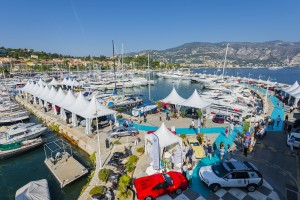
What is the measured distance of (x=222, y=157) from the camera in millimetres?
16516

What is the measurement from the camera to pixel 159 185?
11.8m

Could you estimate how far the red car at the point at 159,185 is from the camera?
1149 centimetres

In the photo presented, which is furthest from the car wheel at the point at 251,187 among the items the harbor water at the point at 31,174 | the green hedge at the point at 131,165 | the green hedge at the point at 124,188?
the harbor water at the point at 31,174

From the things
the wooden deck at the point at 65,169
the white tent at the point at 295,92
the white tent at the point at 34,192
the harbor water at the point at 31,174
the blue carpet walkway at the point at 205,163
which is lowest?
the harbor water at the point at 31,174

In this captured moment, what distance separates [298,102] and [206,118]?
1989 cm

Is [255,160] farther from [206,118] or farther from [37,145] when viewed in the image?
[37,145]

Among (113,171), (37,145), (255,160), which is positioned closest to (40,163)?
(37,145)

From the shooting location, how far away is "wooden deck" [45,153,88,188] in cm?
1606

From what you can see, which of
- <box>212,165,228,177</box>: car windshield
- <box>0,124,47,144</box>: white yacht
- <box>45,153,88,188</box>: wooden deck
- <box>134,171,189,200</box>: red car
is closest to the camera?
<box>134,171,189,200</box>: red car

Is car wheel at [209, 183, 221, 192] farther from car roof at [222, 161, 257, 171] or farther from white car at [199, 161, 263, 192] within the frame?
car roof at [222, 161, 257, 171]

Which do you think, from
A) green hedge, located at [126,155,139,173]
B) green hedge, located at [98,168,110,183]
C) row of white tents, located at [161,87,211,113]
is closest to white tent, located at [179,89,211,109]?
row of white tents, located at [161,87,211,113]

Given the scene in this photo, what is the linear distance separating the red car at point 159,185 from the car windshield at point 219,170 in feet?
7.07

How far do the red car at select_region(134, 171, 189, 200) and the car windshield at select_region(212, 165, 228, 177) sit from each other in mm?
2155

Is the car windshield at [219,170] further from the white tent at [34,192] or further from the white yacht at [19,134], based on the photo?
the white yacht at [19,134]
